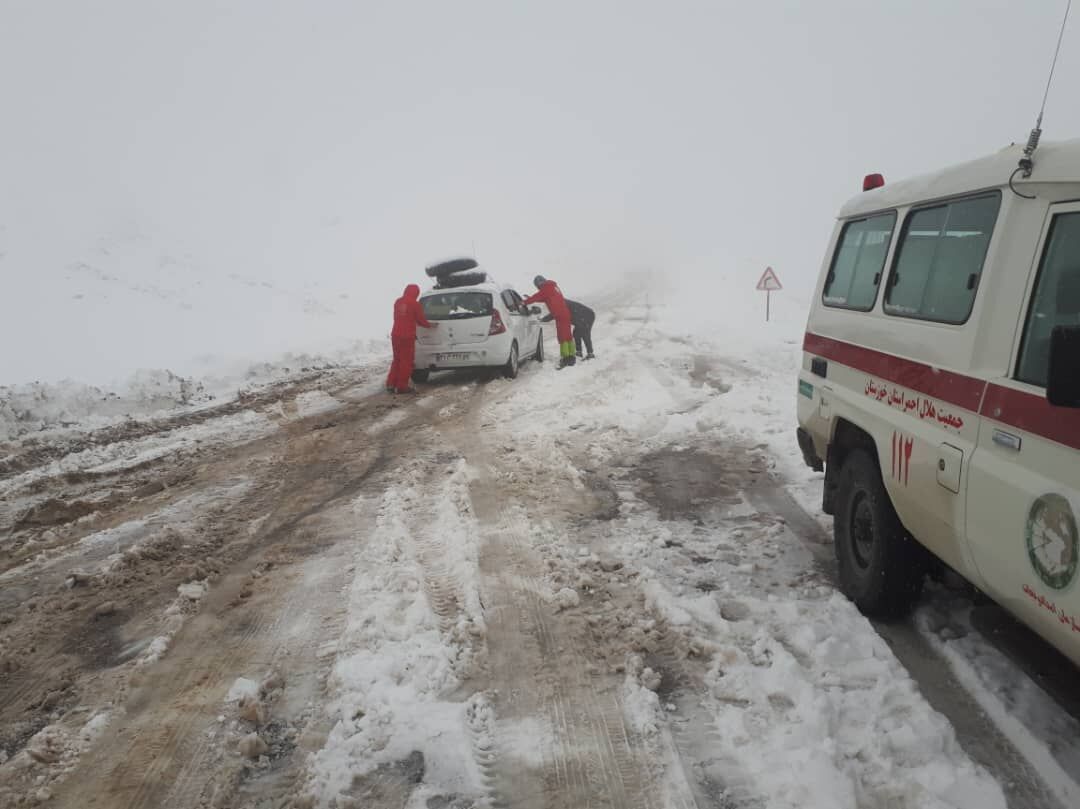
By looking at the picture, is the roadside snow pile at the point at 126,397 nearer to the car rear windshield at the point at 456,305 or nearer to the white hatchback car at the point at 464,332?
the white hatchback car at the point at 464,332

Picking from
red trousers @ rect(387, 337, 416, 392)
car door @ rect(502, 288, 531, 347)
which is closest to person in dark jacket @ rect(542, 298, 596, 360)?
car door @ rect(502, 288, 531, 347)

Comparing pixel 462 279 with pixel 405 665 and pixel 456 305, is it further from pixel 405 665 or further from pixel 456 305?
pixel 405 665

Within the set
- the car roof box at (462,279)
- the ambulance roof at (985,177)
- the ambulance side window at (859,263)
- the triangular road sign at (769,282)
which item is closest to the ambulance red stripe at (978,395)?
the ambulance side window at (859,263)

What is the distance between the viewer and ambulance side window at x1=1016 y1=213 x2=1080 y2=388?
2205 mm

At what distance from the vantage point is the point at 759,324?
1950cm

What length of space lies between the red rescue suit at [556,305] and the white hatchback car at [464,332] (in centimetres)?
118

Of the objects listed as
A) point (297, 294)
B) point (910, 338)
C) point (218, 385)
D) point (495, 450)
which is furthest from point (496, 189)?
point (910, 338)

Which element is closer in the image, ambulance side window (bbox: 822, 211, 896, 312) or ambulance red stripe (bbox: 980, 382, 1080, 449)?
ambulance red stripe (bbox: 980, 382, 1080, 449)

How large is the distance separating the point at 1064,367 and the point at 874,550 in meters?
1.91

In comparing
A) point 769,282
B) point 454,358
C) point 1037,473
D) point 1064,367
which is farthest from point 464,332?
point 769,282

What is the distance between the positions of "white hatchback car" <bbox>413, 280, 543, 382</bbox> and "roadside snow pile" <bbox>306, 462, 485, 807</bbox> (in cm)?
559

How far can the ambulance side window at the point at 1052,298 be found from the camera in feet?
7.23

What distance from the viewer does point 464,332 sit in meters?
10.3

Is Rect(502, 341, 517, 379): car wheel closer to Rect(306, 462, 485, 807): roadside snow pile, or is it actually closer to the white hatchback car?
the white hatchback car
